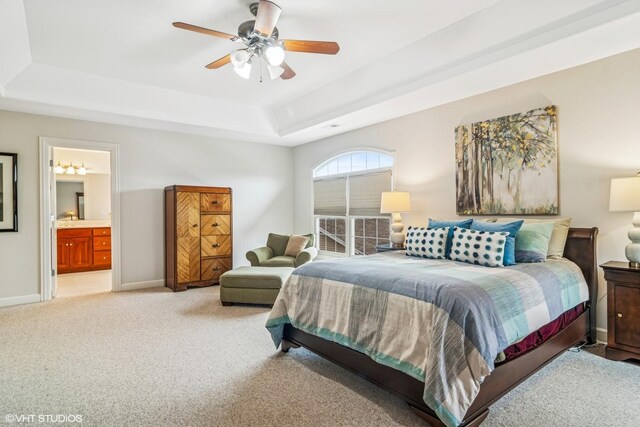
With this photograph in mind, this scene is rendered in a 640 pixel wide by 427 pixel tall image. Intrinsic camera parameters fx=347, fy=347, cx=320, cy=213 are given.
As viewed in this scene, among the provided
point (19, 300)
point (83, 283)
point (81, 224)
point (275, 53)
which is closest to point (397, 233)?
A: point (275, 53)

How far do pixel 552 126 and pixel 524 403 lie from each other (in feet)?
8.28

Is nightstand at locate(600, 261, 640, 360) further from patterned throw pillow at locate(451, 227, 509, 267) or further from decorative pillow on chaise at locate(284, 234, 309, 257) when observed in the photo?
decorative pillow on chaise at locate(284, 234, 309, 257)

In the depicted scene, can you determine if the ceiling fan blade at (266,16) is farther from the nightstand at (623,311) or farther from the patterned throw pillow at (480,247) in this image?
the nightstand at (623,311)

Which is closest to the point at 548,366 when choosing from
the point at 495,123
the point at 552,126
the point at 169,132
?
the point at 552,126

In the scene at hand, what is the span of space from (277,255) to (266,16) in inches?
138

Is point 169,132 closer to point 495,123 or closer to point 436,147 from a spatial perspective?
point 436,147

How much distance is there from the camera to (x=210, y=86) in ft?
14.9

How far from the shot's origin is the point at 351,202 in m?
5.59

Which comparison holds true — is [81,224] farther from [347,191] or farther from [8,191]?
[347,191]

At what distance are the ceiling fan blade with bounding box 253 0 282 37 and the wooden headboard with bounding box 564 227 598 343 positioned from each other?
10.3ft

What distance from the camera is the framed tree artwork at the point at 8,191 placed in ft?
14.0

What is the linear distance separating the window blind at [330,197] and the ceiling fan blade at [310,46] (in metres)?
3.00

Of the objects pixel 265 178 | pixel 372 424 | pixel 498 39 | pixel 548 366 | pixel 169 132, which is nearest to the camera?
pixel 372 424

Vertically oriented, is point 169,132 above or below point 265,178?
above
